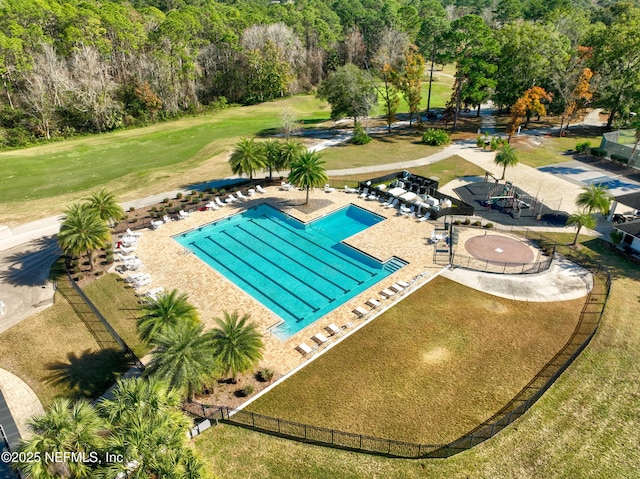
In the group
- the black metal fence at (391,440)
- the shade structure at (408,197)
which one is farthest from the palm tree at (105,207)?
the shade structure at (408,197)

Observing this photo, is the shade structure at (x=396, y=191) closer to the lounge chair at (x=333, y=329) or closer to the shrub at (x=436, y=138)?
the shrub at (x=436, y=138)

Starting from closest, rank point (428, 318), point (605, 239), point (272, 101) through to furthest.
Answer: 1. point (428, 318)
2. point (605, 239)
3. point (272, 101)

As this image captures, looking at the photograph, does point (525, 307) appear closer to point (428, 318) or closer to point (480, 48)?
point (428, 318)

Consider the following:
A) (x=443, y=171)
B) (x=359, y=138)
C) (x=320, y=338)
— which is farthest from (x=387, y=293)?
(x=359, y=138)

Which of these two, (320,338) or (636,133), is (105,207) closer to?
(320,338)

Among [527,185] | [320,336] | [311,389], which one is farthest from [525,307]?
[527,185]

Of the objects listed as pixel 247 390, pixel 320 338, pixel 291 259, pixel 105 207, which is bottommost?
pixel 247 390

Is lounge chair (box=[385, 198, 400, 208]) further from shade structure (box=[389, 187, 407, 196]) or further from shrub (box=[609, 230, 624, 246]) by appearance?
shrub (box=[609, 230, 624, 246])

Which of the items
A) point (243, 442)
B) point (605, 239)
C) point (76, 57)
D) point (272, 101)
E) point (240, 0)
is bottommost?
point (243, 442)
